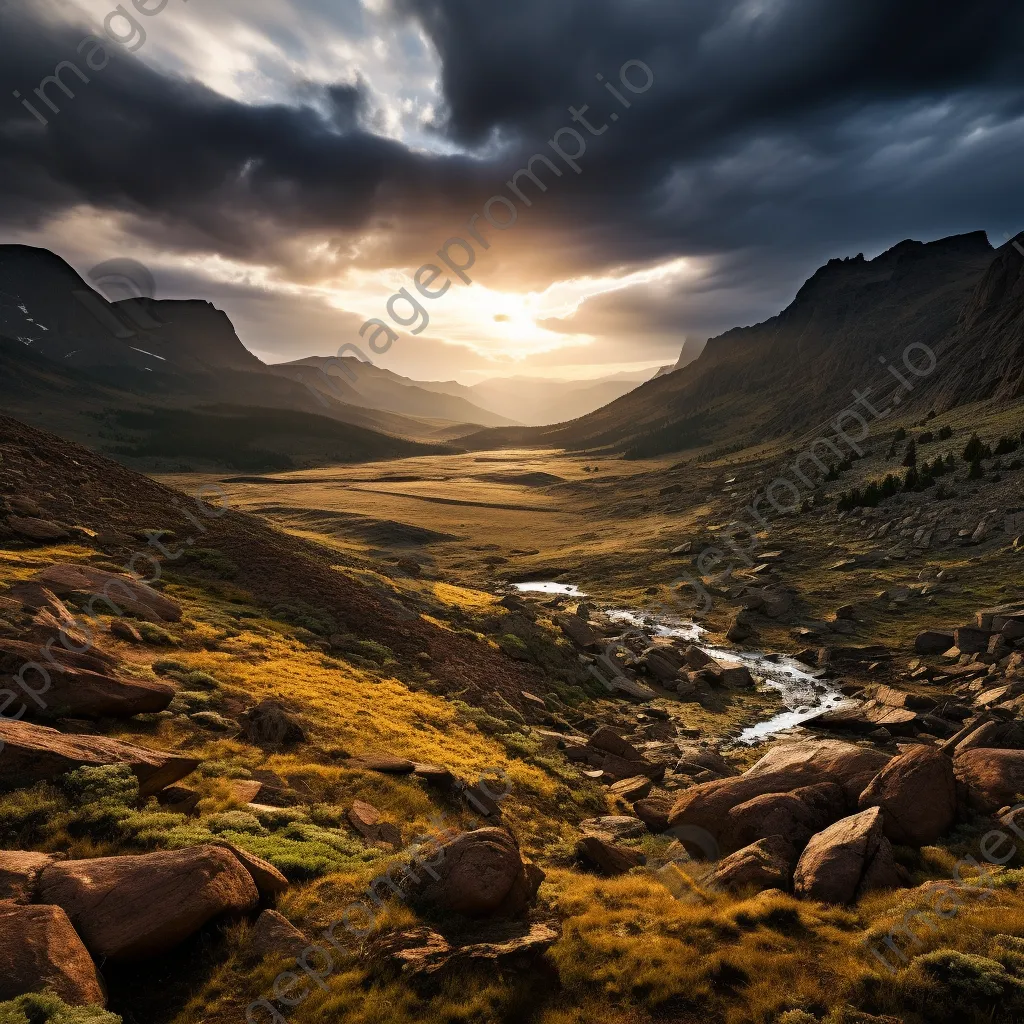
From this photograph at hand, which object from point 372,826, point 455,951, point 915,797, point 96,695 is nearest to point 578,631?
point 915,797

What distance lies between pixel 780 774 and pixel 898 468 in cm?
7508

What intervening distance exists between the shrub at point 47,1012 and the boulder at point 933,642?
148 ft

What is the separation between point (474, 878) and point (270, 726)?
392 inches

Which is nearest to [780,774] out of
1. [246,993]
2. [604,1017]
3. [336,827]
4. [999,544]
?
[604,1017]

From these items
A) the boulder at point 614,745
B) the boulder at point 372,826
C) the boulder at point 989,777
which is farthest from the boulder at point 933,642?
the boulder at point 372,826

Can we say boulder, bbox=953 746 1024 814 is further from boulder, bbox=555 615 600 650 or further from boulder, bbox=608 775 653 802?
boulder, bbox=555 615 600 650

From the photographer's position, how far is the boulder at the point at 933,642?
124 ft

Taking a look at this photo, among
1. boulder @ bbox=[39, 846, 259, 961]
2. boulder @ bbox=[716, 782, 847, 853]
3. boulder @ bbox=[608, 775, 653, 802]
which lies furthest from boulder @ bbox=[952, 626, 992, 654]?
boulder @ bbox=[39, 846, 259, 961]

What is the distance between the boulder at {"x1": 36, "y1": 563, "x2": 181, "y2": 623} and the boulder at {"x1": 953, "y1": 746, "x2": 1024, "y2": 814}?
30785 mm

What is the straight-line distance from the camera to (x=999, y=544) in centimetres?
4956

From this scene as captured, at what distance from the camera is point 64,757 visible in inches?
504

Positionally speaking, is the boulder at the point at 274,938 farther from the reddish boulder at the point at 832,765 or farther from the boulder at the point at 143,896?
the reddish boulder at the point at 832,765

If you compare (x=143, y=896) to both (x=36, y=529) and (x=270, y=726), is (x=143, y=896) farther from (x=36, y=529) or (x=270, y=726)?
(x=36, y=529)

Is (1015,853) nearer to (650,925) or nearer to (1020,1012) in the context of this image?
(1020,1012)
